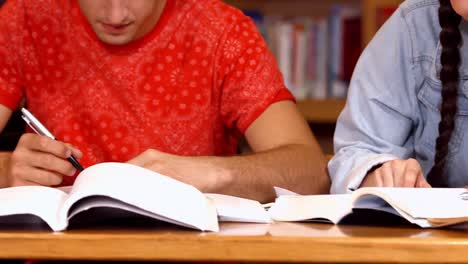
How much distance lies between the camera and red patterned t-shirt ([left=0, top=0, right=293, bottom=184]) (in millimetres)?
1644

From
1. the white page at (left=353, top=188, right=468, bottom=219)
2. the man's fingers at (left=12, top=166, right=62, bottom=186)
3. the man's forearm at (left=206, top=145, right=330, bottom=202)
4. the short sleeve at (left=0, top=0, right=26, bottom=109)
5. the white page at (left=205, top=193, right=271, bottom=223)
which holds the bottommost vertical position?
the man's forearm at (left=206, top=145, right=330, bottom=202)

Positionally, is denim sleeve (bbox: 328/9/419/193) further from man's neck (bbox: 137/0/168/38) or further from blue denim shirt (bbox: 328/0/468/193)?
man's neck (bbox: 137/0/168/38)

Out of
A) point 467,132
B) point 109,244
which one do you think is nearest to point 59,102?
point 467,132

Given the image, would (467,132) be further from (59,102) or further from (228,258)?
(59,102)

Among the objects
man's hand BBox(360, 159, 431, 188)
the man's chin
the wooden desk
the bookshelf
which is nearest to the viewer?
the wooden desk

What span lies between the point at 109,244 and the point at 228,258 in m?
0.11

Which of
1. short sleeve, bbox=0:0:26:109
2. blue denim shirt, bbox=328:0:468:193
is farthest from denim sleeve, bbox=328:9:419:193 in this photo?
short sleeve, bbox=0:0:26:109

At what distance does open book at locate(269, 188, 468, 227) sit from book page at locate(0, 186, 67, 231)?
252mm

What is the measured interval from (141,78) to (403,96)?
20.4 inches

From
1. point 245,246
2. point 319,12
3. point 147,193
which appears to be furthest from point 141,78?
point 319,12

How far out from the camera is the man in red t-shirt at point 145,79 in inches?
64.0

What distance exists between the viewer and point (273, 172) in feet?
4.78

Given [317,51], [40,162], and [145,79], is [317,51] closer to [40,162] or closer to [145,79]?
[145,79]

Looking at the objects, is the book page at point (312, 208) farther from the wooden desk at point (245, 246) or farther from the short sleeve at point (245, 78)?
the short sleeve at point (245, 78)
